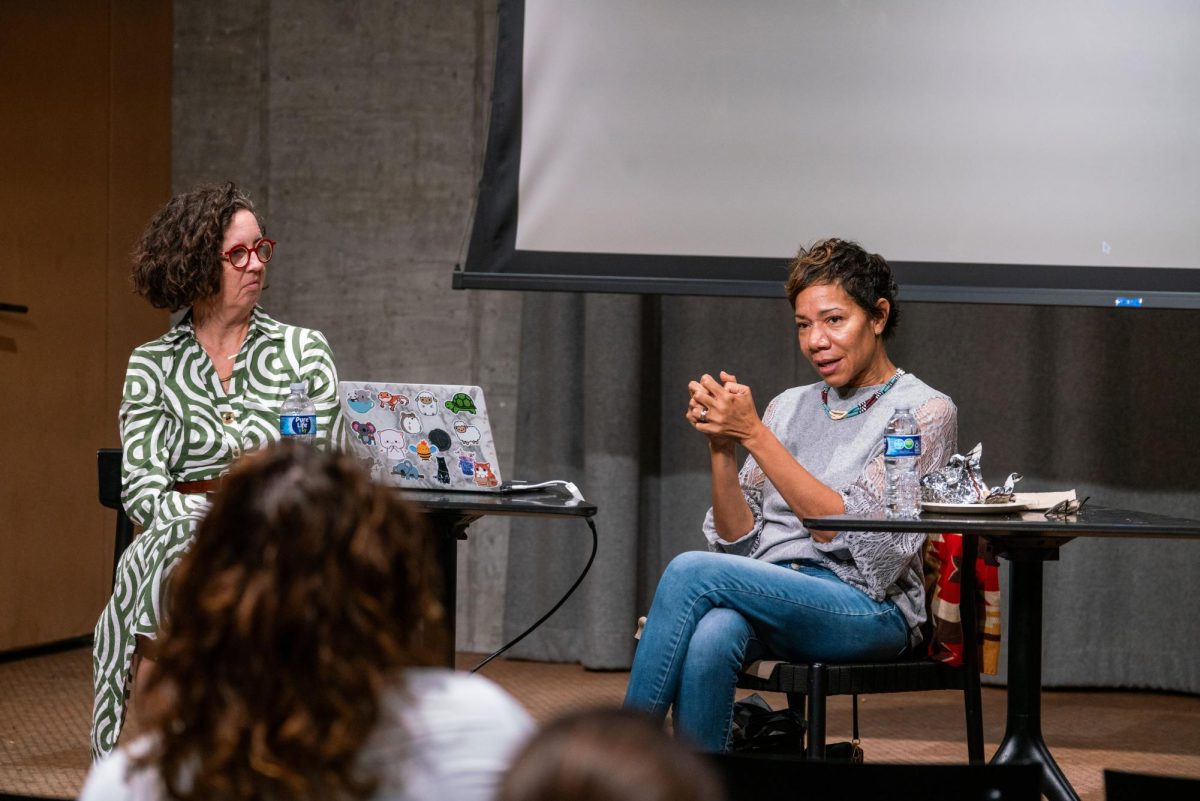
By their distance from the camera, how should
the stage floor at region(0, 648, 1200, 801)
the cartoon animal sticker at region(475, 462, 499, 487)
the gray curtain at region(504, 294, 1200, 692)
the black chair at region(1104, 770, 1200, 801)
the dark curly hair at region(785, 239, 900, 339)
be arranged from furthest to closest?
the gray curtain at region(504, 294, 1200, 692), the stage floor at region(0, 648, 1200, 801), the dark curly hair at region(785, 239, 900, 339), the cartoon animal sticker at region(475, 462, 499, 487), the black chair at region(1104, 770, 1200, 801)

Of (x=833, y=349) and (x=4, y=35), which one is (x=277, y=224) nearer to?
(x=4, y=35)

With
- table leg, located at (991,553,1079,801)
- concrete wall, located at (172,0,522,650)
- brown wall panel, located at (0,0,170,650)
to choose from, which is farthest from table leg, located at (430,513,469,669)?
brown wall panel, located at (0,0,170,650)

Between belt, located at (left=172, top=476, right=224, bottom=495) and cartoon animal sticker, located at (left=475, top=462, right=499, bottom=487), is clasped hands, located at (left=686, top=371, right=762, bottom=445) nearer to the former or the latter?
cartoon animal sticker, located at (left=475, top=462, right=499, bottom=487)

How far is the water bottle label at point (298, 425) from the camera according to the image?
251 centimetres

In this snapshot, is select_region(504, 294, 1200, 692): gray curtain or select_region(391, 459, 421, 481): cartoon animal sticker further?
select_region(504, 294, 1200, 692): gray curtain

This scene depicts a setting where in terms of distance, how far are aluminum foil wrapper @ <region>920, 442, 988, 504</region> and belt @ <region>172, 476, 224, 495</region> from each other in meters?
1.31

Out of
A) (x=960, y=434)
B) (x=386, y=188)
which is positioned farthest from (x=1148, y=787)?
(x=386, y=188)

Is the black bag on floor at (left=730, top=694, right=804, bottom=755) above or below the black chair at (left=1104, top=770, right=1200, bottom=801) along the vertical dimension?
below

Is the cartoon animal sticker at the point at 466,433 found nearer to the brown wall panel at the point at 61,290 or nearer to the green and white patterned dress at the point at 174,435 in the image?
the green and white patterned dress at the point at 174,435

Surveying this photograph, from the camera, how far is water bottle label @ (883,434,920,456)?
2.27 meters

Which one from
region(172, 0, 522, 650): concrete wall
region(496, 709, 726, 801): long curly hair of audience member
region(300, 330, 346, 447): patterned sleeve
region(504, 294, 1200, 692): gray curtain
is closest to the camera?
region(496, 709, 726, 801): long curly hair of audience member

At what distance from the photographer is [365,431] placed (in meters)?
2.44

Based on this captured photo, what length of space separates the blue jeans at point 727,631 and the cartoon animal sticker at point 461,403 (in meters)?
0.44

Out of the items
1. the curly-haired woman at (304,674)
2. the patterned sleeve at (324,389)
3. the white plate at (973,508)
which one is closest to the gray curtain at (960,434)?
the patterned sleeve at (324,389)
